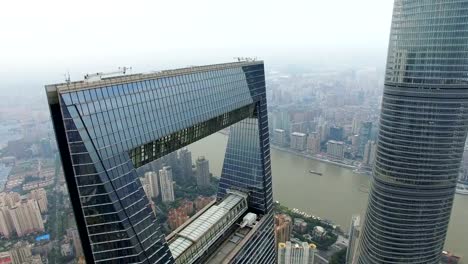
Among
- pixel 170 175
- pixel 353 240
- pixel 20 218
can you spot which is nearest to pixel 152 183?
pixel 170 175

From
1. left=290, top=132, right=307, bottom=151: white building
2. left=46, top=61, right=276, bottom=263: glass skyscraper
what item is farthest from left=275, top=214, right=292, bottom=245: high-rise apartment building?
left=290, top=132, right=307, bottom=151: white building

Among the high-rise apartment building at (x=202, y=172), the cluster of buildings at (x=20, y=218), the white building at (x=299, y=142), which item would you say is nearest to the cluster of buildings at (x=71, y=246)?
the cluster of buildings at (x=20, y=218)

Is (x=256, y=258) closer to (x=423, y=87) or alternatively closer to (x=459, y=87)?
(x=423, y=87)

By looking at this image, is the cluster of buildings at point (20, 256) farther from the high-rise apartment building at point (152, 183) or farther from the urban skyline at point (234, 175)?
the high-rise apartment building at point (152, 183)

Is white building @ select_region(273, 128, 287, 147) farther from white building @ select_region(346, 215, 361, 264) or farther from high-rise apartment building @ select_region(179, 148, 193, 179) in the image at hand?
white building @ select_region(346, 215, 361, 264)

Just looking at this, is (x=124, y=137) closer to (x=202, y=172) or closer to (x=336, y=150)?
(x=202, y=172)

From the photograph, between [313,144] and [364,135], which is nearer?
[364,135]
